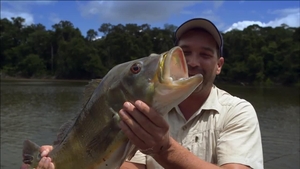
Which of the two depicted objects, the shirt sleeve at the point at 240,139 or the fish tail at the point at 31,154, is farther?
the fish tail at the point at 31,154

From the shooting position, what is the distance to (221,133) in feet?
12.3

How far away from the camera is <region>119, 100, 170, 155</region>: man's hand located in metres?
2.60

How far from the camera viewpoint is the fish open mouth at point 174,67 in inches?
105

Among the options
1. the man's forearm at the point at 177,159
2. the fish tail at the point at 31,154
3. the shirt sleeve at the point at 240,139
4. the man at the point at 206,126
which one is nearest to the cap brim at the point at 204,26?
the man at the point at 206,126

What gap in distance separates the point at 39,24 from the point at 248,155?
12212cm

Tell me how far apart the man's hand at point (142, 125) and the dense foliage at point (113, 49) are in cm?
8938

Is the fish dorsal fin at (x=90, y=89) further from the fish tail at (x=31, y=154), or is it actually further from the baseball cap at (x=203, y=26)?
the baseball cap at (x=203, y=26)

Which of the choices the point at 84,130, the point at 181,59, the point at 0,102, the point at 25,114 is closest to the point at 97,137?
the point at 84,130

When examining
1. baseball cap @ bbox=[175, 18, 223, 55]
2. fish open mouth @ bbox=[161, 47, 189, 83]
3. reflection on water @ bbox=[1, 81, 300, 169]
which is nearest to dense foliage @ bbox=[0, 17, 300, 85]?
reflection on water @ bbox=[1, 81, 300, 169]

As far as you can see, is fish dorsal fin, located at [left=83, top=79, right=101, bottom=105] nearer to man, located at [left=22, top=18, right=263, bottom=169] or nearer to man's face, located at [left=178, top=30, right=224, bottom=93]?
man, located at [left=22, top=18, right=263, bottom=169]

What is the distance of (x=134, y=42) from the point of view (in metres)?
109

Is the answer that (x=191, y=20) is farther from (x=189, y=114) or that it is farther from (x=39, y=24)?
(x=39, y=24)

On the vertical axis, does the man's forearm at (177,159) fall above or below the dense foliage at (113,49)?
below

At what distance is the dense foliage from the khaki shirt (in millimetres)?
88022
